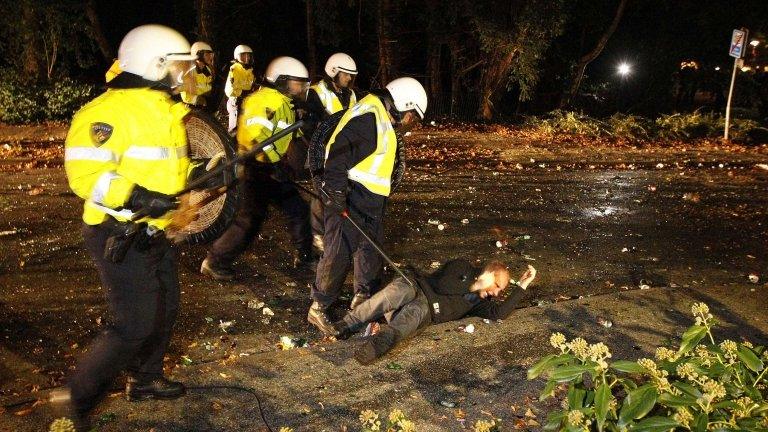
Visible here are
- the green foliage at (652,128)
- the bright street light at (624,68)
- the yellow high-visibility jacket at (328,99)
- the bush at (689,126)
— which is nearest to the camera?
the yellow high-visibility jacket at (328,99)

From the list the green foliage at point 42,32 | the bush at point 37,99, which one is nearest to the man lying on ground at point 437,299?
the bush at point 37,99

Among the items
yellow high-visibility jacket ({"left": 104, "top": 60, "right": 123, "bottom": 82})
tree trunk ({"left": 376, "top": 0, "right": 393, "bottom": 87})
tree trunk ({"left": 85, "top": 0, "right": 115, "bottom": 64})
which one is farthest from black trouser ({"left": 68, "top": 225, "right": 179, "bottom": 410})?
tree trunk ({"left": 85, "top": 0, "right": 115, "bottom": 64})

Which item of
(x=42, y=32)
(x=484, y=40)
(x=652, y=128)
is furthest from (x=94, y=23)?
(x=652, y=128)

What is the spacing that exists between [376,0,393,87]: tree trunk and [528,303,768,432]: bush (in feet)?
56.0

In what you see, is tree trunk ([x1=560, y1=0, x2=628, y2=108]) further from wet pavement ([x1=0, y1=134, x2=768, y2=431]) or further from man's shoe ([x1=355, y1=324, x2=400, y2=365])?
man's shoe ([x1=355, y1=324, x2=400, y2=365])

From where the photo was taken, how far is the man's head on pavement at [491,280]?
436 cm

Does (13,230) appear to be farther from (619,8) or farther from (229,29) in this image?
(619,8)

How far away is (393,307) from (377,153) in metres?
1.13

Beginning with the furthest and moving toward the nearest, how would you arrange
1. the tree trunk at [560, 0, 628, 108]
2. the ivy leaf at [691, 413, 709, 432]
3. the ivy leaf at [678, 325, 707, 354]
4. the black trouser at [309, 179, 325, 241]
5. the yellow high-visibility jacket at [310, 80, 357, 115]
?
the tree trunk at [560, 0, 628, 108] < the yellow high-visibility jacket at [310, 80, 357, 115] < the black trouser at [309, 179, 325, 241] < the ivy leaf at [678, 325, 707, 354] < the ivy leaf at [691, 413, 709, 432]

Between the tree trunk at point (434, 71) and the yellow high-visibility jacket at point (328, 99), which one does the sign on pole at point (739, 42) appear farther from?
the yellow high-visibility jacket at point (328, 99)

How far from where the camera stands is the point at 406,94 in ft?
14.4

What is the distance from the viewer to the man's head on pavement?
4363 mm

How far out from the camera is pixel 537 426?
3.49m

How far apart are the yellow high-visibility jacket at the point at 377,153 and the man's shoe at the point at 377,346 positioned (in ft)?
3.53
